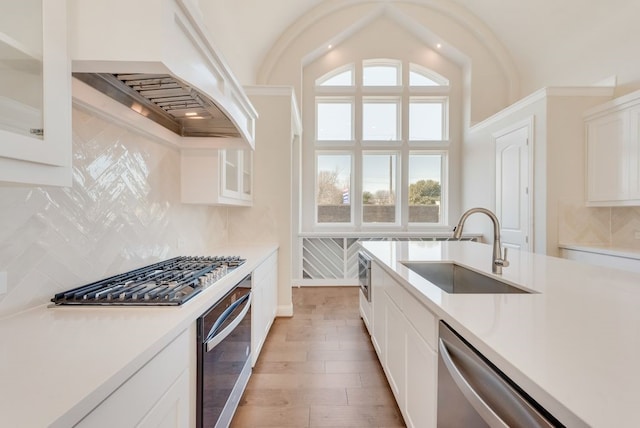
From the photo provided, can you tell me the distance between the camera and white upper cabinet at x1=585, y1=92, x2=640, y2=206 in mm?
2893

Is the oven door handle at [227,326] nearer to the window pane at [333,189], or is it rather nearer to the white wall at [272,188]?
the white wall at [272,188]

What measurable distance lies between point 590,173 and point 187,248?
4.42 metres

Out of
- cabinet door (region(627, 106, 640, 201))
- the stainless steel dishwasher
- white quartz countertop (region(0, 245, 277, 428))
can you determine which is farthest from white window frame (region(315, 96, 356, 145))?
the stainless steel dishwasher

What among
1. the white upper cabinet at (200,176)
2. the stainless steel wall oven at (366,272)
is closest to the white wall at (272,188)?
the stainless steel wall oven at (366,272)

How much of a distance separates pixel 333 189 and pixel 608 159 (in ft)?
12.0

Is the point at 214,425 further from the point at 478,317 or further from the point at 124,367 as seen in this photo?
the point at 478,317

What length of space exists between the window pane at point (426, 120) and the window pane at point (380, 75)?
593 mm

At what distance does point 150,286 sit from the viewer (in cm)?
124

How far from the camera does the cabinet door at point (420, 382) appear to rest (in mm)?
1115

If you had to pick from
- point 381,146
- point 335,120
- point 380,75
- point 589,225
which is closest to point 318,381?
point 589,225

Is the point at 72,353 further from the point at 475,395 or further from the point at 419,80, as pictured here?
the point at 419,80

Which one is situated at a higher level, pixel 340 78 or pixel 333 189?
pixel 340 78

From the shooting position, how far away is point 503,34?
4.75 meters

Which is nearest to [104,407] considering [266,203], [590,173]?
[266,203]
